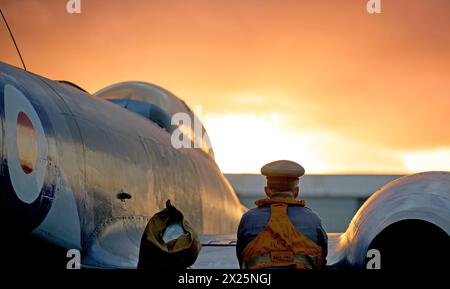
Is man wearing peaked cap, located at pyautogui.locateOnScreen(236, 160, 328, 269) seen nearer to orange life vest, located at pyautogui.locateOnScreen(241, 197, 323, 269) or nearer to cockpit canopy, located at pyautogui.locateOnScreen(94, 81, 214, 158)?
orange life vest, located at pyautogui.locateOnScreen(241, 197, 323, 269)

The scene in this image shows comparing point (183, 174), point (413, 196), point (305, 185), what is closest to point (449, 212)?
point (413, 196)

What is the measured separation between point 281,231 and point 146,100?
565cm

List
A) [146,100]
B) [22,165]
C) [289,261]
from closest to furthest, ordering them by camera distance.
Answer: [289,261], [22,165], [146,100]

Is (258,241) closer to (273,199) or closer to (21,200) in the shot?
(273,199)

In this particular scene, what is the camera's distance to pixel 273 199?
562cm

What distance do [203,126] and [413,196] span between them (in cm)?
774

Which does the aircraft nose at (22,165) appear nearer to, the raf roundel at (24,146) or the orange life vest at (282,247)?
the raf roundel at (24,146)

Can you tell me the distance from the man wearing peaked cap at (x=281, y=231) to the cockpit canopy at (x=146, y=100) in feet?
16.8

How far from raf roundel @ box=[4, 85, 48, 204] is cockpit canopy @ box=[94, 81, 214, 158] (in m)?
4.28

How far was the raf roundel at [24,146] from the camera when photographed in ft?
19.0

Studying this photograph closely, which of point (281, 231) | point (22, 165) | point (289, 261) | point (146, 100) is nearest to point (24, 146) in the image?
point (22, 165)

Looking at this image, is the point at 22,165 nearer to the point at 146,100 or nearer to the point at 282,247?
the point at 282,247

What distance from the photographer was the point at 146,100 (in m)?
10.8

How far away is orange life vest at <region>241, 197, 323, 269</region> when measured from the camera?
5469 millimetres
